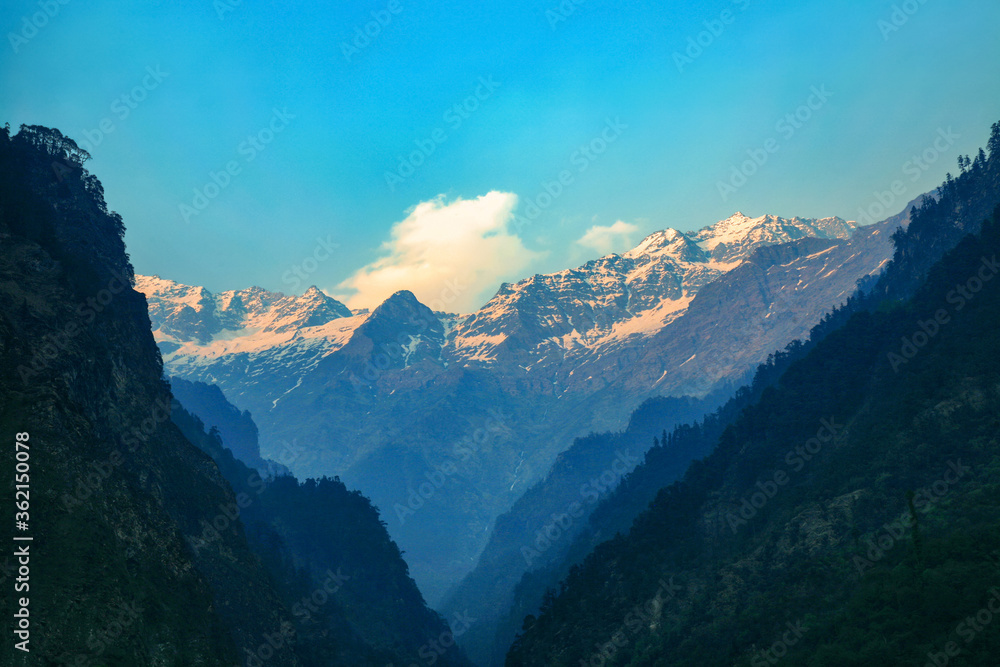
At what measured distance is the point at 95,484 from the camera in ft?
368

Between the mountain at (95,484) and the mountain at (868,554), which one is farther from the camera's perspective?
the mountain at (868,554)

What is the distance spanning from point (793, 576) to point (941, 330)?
254 ft

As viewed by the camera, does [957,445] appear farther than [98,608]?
Yes

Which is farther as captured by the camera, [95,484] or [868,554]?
[868,554]

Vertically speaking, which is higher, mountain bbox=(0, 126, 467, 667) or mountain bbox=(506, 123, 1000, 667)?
mountain bbox=(0, 126, 467, 667)

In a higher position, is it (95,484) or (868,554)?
(95,484)

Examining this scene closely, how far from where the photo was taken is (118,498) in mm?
115875

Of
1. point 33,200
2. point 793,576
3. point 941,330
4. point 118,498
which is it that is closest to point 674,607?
point 793,576

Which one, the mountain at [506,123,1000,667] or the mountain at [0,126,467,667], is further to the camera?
the mountain at [506,123,1000,667]

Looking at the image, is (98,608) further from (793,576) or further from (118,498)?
(793,576)

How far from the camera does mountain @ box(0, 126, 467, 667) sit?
323ft

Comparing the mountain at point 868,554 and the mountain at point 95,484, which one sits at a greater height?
the mountain at point 95,484

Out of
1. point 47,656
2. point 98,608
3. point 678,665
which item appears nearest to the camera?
point 47,656

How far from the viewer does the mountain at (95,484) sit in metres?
98.3
